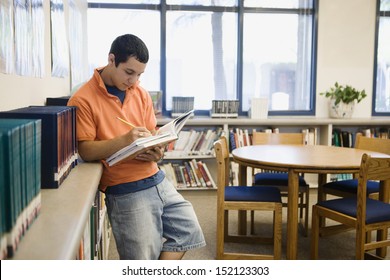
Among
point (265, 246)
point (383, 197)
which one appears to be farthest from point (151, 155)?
point (383, 197)

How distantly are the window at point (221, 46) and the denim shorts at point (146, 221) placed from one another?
123 inches

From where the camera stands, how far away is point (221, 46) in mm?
5117

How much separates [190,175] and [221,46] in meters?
1.57

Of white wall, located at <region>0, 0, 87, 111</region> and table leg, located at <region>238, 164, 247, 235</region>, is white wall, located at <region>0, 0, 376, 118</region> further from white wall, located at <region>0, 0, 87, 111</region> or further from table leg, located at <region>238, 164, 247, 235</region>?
white wall, located at <region>0, 0, 87, 111</region>

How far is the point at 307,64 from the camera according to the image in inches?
207

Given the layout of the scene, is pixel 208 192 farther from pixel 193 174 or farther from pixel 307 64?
pixel 307 64

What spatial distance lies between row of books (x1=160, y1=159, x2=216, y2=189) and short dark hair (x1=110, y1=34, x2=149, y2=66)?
2.99 m

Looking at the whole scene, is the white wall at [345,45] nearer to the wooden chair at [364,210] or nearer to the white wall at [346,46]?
the white wall at [346,46]

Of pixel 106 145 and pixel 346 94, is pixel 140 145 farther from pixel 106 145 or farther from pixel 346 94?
pixel 346 94

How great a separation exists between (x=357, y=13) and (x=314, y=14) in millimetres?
513

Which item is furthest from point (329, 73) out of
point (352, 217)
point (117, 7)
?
point (352, 217)

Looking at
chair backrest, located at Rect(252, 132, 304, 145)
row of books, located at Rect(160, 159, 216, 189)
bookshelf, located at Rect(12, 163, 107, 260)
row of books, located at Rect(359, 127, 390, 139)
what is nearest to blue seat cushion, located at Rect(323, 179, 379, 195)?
chair backrest, located at Rect(252, 132, 304, 145)

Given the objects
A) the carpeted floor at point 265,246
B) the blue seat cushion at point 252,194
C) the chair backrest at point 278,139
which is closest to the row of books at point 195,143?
the carpeted floor at point 265,246

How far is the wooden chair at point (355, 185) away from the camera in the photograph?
3.24 m
